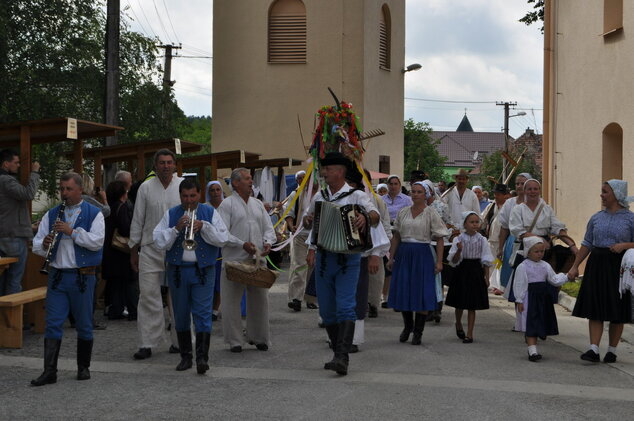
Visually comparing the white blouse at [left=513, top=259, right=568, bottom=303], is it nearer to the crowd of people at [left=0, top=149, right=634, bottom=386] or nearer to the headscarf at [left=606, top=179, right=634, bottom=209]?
the crowd of people at [left=0, top=149, right=634, bottom=386]

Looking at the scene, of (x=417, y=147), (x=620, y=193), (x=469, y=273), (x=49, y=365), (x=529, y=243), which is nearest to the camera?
(x=49, y=365)

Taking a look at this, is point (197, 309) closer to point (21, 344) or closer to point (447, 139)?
point (21, 344)

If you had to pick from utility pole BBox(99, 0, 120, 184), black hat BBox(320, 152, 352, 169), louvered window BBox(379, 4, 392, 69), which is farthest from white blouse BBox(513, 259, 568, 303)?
louvered window BBox(379, 4, 392, 69)

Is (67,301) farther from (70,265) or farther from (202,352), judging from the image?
(202,352)

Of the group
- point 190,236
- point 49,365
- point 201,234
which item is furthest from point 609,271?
point 49,365

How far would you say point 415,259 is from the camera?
1084cm

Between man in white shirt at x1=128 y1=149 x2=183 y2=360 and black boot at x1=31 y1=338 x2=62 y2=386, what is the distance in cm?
141

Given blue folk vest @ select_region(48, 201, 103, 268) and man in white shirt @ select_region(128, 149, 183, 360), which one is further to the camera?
man in white shirt @ select_region(128, 149, 183, 360)

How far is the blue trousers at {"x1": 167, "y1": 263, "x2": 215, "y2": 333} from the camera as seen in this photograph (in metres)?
8.56

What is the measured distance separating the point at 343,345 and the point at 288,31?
851 inches

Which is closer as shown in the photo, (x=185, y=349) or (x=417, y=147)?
(x=185, y=349)

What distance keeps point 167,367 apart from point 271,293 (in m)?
7.01

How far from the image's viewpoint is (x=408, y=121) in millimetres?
81562

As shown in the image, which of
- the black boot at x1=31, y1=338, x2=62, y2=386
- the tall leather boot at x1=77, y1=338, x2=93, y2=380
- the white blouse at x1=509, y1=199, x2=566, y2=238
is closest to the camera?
the black boot at x1=31, y1=338, x2=62, y2=386
